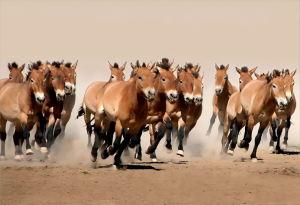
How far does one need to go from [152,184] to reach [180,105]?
4559mm

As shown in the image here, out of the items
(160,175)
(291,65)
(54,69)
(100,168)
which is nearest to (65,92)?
(54,69)

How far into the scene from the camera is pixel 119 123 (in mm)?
13578

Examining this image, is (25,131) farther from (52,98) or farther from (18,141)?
(52,98)

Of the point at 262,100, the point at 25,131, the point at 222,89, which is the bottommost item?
the point at 25,131

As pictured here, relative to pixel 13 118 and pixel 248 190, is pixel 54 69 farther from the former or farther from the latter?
pixel 248 190

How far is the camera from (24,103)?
16031 millimetres

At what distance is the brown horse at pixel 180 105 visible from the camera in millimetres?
15359

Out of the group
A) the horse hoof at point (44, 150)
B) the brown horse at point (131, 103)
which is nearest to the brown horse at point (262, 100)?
the brown horse at point (131, 103)

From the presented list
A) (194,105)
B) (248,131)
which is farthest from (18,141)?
(248,131)

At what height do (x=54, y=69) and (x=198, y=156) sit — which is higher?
(x=54, y=69)

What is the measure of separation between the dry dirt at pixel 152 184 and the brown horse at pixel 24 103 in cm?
200

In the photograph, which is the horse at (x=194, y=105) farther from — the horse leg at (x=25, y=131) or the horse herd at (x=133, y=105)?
the horse leg at (x=25, y=131)

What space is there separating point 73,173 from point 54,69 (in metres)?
4.48

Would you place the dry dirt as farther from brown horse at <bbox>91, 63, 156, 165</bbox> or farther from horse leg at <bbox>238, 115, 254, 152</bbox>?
horse leg at <bbox>238, 115, 254, 152</bbox>
